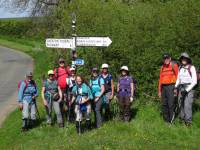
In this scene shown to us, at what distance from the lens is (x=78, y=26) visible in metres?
19.0

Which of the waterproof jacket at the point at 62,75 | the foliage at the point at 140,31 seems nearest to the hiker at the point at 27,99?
the waterproof jacket at the point at 62,75

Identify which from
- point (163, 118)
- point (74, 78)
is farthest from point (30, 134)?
point (163, 118)

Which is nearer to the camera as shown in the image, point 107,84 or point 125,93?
point 125,93

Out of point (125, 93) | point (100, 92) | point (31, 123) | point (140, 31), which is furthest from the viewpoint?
point (140, 31)

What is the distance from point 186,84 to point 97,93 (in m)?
2.37

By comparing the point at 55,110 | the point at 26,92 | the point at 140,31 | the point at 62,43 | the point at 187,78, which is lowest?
the point at 55,110

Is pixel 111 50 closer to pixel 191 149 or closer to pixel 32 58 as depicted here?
pixel 191 149

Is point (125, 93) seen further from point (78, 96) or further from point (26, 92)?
point (26, 92)

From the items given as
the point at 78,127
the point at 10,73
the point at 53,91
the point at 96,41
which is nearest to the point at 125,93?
the point at 78,127

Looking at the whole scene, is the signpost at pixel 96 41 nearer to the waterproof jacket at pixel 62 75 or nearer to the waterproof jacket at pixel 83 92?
the waterproof jacket at pixel 62 75

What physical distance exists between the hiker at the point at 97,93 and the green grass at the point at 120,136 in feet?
0.99

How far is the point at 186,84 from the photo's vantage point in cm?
1383

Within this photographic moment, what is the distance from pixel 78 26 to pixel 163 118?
5.88m

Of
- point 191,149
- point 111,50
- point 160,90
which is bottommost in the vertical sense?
point 191,149
